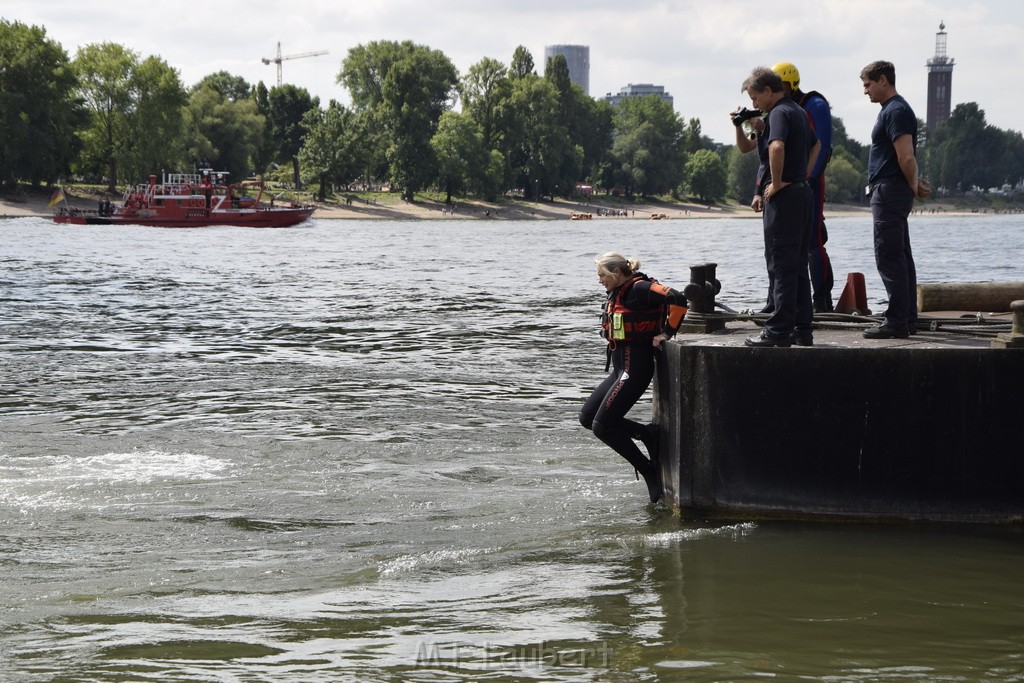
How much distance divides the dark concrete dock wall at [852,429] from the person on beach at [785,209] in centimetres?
28

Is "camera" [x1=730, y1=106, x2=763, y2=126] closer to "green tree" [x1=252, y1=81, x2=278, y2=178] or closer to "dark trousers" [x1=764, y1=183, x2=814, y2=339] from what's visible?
"dark trousers" [x1=764, y1=183, x2=814, y2=339]

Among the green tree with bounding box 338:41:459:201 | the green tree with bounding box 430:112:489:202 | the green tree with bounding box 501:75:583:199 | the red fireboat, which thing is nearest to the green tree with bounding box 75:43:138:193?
the red fireboat

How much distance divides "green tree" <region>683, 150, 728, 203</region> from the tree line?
0.18 m

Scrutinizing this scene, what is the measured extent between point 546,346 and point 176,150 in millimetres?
98723

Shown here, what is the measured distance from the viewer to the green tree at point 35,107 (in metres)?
101

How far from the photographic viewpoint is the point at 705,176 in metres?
170

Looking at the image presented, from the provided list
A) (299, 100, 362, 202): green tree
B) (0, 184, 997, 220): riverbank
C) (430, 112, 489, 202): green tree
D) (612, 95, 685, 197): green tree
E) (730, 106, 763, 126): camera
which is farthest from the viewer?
(612, 95, 685, 197): green tree

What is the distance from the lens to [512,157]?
138625mm

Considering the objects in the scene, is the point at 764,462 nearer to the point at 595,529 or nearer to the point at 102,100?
the point at 595,529

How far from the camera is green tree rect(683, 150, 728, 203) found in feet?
558

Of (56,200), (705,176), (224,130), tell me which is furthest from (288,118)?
(705,176)

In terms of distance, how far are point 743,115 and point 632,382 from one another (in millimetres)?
2011

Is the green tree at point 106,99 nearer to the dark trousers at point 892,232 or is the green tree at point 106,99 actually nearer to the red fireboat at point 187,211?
the red fireboat at point 187,211

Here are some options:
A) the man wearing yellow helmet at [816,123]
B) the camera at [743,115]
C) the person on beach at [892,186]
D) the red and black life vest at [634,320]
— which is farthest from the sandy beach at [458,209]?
the person on beach at [892,186]
